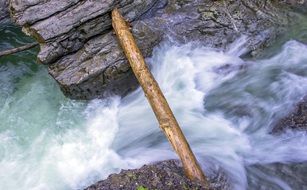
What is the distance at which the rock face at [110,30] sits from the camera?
25.5 feet

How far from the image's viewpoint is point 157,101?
6.75 m

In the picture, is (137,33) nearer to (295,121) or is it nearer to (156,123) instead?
(156,123)

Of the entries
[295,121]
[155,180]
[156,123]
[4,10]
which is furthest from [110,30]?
[295,121]

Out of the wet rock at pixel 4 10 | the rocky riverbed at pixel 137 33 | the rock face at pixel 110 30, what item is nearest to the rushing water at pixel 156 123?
the rocky riverbed at pixel 137 33

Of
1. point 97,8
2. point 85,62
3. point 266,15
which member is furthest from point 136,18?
point 266,15

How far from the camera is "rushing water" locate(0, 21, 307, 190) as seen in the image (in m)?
6.68

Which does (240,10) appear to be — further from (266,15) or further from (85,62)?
(85,62)

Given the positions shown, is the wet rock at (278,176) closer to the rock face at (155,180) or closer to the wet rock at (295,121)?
the rock face at (155,180)

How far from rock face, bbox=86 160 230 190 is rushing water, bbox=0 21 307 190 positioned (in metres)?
0.35

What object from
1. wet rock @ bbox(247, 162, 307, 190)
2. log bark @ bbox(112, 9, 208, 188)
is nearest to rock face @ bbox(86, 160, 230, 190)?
log bark @ bbox(112, 9, 208, 188)

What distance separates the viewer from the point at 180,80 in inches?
320

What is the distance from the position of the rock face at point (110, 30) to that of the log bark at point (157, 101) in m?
0.29

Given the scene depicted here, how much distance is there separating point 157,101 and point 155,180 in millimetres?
1377

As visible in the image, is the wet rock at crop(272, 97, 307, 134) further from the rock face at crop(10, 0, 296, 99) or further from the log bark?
the rock face at crop(10, 0, 296, 99)
